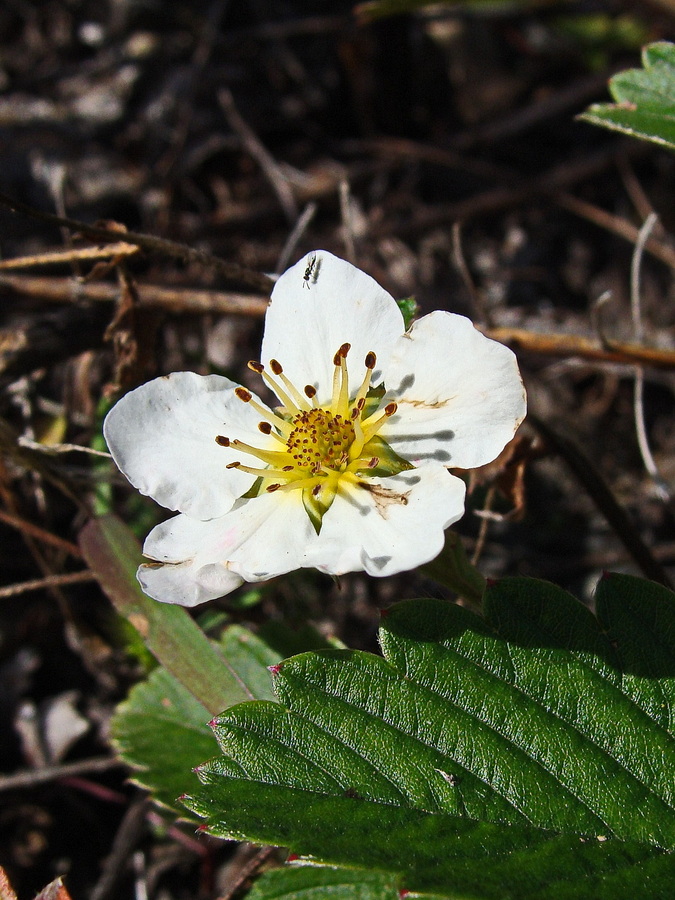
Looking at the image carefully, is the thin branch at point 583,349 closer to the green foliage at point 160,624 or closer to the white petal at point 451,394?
the white petal at point 451,394

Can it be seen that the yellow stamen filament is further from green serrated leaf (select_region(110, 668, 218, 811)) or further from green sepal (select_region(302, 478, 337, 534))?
green serrated leaf (select_region(110, 668, 218, 811))

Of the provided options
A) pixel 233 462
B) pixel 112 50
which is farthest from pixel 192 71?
pixel 233 462

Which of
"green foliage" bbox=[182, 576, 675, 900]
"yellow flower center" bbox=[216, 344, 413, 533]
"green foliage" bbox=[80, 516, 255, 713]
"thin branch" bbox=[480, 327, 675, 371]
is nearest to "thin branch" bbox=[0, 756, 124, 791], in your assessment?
"green foliage" bbox=[80, 516, 255, 713]

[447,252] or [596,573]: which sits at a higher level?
[447,252]

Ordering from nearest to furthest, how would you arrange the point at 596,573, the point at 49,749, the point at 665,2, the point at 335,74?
the point at 49,749 < the point at 596,573 < the point at 665,2 < the point at 335,74

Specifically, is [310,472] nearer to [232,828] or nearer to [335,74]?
[232,828]

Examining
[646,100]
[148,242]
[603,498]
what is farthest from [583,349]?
[148,242]
